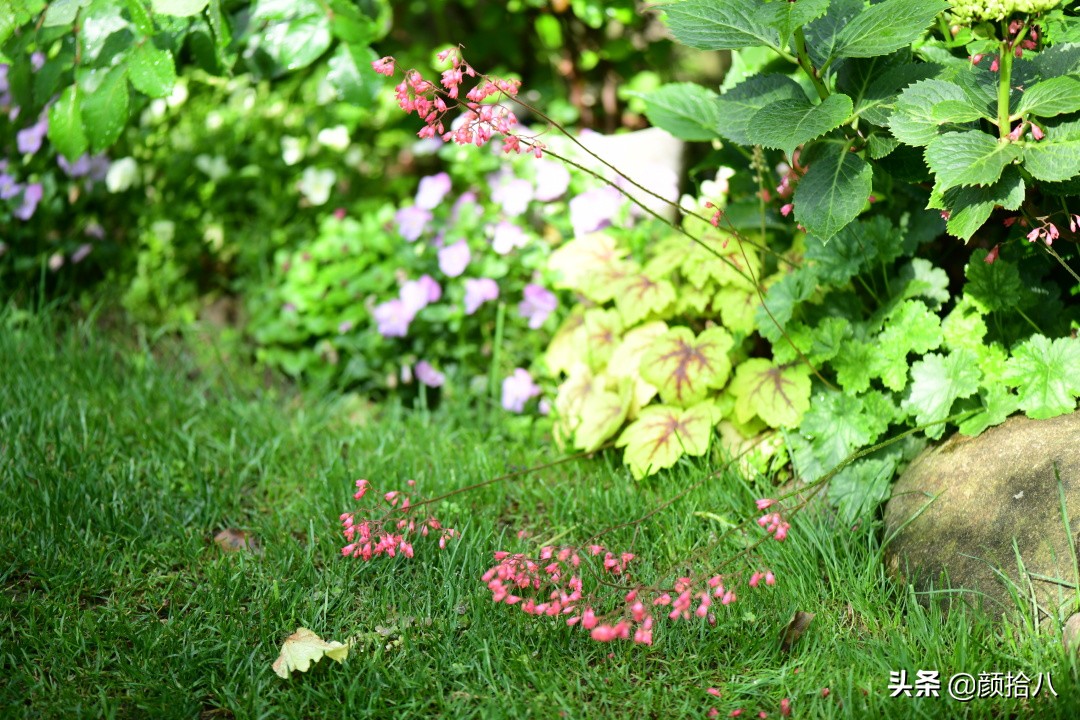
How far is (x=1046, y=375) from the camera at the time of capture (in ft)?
5.80

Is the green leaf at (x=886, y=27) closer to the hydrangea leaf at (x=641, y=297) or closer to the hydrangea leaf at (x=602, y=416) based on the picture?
the hydrangea leaf at (x=641, y=297)

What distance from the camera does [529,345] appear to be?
9.05 feet

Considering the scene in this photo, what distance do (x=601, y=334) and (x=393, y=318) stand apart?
635 millimetres

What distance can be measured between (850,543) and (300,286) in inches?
70.2

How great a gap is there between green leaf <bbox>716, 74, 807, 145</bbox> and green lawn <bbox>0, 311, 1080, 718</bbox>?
29.1 inches

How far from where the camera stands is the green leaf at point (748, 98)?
1829 mm

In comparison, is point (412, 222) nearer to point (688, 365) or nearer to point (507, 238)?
point (507, 238)

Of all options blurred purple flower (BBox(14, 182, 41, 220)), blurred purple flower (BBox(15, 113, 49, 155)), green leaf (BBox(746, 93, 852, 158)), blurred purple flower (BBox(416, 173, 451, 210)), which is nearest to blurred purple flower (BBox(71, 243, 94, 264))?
blurred purple flower (BBox(14, 182, 41, 220))

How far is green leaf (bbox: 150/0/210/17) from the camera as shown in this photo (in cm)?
192

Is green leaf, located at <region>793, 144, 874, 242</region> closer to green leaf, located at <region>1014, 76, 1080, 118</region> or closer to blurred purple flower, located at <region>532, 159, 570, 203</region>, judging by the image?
green leaf, located at <region>1014, 76, 1080, 118</region>

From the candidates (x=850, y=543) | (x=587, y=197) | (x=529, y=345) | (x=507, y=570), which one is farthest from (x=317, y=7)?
(x=850, y=543)

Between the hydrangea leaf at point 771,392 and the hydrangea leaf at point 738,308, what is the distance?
3.3 inches

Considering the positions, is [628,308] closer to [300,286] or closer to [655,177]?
[655,177]

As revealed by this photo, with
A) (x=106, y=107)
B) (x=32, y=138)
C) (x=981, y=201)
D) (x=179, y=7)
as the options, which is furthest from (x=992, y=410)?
(x=32, y=138)
